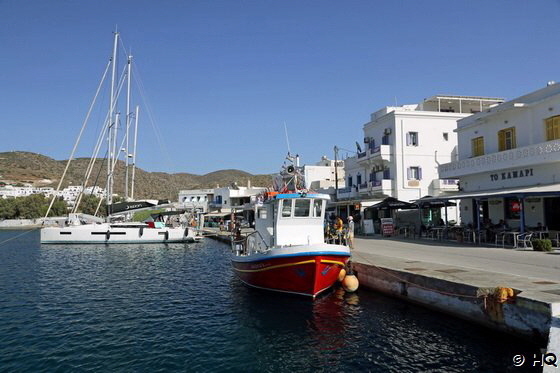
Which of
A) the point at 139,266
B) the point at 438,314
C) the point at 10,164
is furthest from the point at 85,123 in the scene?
the point at 10,164

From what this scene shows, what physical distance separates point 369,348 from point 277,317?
3.99 metres

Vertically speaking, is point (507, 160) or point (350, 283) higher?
point (507, 160)

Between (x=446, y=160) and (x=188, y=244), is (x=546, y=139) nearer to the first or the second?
(x=446, y=160)

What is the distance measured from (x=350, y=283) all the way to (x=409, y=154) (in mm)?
24487

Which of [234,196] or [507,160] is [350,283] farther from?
[234,196]

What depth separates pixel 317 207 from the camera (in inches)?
679

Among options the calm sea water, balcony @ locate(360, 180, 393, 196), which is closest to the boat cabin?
the calm sea water

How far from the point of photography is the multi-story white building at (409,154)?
37.8 meters

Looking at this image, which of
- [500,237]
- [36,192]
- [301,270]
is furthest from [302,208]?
[36,192]

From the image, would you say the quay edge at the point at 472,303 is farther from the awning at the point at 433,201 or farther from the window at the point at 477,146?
the window at the point at 477,146

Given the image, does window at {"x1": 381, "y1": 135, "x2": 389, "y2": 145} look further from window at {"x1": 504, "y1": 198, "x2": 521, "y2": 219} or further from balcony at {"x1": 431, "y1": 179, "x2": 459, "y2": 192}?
window at {"x1": 504, "y1": 198, "x2": 521, "y2": 219}

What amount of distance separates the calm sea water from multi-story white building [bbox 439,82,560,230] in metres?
11.6

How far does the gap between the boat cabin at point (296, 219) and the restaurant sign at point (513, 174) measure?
12.7m

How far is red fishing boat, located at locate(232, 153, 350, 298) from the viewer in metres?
15.1
